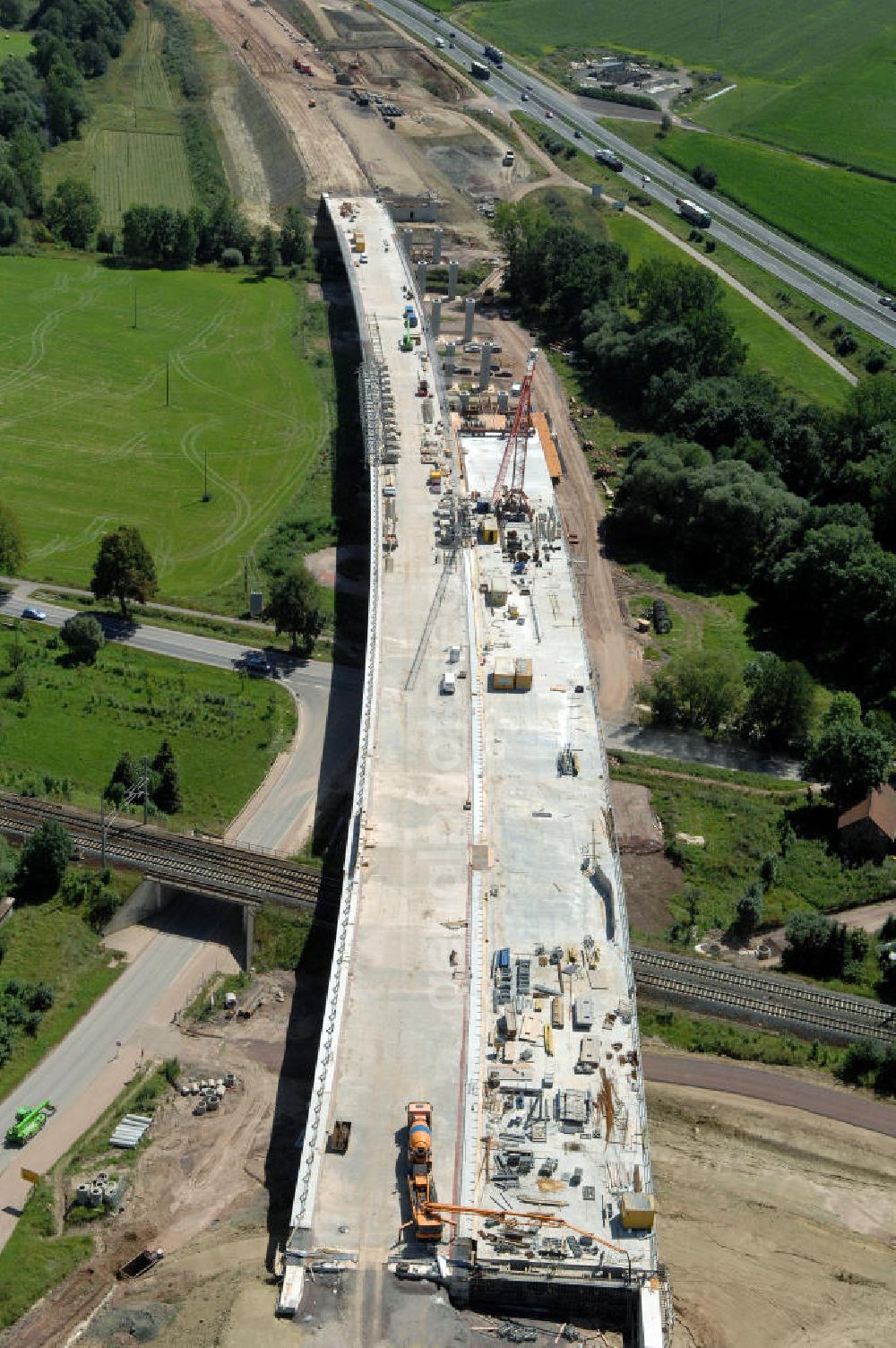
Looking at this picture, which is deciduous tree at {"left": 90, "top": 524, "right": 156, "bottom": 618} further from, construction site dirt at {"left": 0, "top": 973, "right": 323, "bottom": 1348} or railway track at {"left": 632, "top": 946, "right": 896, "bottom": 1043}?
railway track at {"left": 632, "top": 946, "right": 896, "bottom": 1043}

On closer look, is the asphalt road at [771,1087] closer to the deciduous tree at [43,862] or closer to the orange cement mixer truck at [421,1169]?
the orange cement mixer truck at [421,1169]

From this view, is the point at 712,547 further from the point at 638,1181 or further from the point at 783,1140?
the point at 638,1181

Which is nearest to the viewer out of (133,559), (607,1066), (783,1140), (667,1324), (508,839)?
(667,1324)

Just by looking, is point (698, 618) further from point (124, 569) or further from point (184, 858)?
point (184, 858)

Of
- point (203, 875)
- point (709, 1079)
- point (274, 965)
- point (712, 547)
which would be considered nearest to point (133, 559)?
point (203, 875)

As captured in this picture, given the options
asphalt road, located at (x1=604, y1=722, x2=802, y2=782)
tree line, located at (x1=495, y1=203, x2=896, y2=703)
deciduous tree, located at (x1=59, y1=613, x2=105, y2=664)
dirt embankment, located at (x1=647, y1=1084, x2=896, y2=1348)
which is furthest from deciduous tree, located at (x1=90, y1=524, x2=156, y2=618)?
dirt embankment, located at (x1=647, y1=1084, x2=896, y2=1348)
